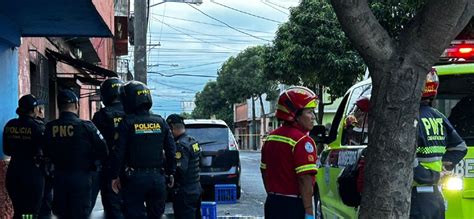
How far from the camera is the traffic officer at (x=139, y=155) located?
6.11 m

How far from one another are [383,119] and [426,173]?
3.18 ft

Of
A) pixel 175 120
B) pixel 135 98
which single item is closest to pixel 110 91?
pixel 175 120

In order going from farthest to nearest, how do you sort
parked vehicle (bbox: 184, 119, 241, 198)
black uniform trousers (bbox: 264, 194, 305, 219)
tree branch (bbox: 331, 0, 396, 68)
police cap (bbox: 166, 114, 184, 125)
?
parked vehicle (bbox: 184, 119, 241, 198) → police cap (bbox: 166, 114, 184, 125) → black uniform trousers (bbox: 264, 194, 305, 219) → tree branch (bbox: 331, 0, 396, 68)

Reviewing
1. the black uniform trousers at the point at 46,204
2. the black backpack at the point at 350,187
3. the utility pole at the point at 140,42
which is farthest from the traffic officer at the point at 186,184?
the utility pole at the point at 140,42

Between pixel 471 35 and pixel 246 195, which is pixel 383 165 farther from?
pixel 246 195

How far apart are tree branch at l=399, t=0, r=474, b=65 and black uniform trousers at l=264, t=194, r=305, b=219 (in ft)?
4.30

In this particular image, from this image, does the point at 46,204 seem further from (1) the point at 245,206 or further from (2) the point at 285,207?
(1) the point at 245,206

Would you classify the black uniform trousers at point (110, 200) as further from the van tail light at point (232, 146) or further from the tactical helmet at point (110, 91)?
the van tail light at point (232, 146)

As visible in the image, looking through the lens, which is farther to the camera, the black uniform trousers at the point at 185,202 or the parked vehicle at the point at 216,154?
the parked vehicle at the point at 216,154

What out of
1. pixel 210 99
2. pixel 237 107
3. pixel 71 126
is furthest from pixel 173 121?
pixel 237 107

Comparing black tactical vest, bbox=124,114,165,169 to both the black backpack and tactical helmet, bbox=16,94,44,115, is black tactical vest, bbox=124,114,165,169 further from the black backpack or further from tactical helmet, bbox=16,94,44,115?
the black backpack

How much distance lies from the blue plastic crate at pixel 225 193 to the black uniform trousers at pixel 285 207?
14.5 ft

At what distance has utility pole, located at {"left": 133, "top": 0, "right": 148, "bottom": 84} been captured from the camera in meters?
14.3

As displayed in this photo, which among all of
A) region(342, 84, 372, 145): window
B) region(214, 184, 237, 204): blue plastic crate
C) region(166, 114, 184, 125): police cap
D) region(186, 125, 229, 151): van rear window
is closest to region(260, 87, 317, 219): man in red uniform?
region(342, 84, 372, 145): window
